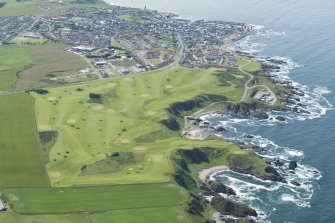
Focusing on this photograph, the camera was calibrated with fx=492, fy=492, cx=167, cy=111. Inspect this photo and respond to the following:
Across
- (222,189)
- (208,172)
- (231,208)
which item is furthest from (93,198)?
(208,172)

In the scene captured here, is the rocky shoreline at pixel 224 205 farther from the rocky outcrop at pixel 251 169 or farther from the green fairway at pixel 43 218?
the green fairway at pixel 43 218

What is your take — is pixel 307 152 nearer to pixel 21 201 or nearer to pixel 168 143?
pixel 168 143

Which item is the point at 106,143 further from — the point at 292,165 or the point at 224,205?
the point at 292,165

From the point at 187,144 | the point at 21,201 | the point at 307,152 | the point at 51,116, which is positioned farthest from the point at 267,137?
the point at 21,201

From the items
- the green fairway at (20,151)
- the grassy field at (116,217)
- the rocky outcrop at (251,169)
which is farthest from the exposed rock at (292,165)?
the green fairway at (20,151)

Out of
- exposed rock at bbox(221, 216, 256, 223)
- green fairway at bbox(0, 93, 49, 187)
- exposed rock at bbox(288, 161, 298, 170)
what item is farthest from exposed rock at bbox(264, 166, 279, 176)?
green fairway at bbox(0, 93, 49, 187)
